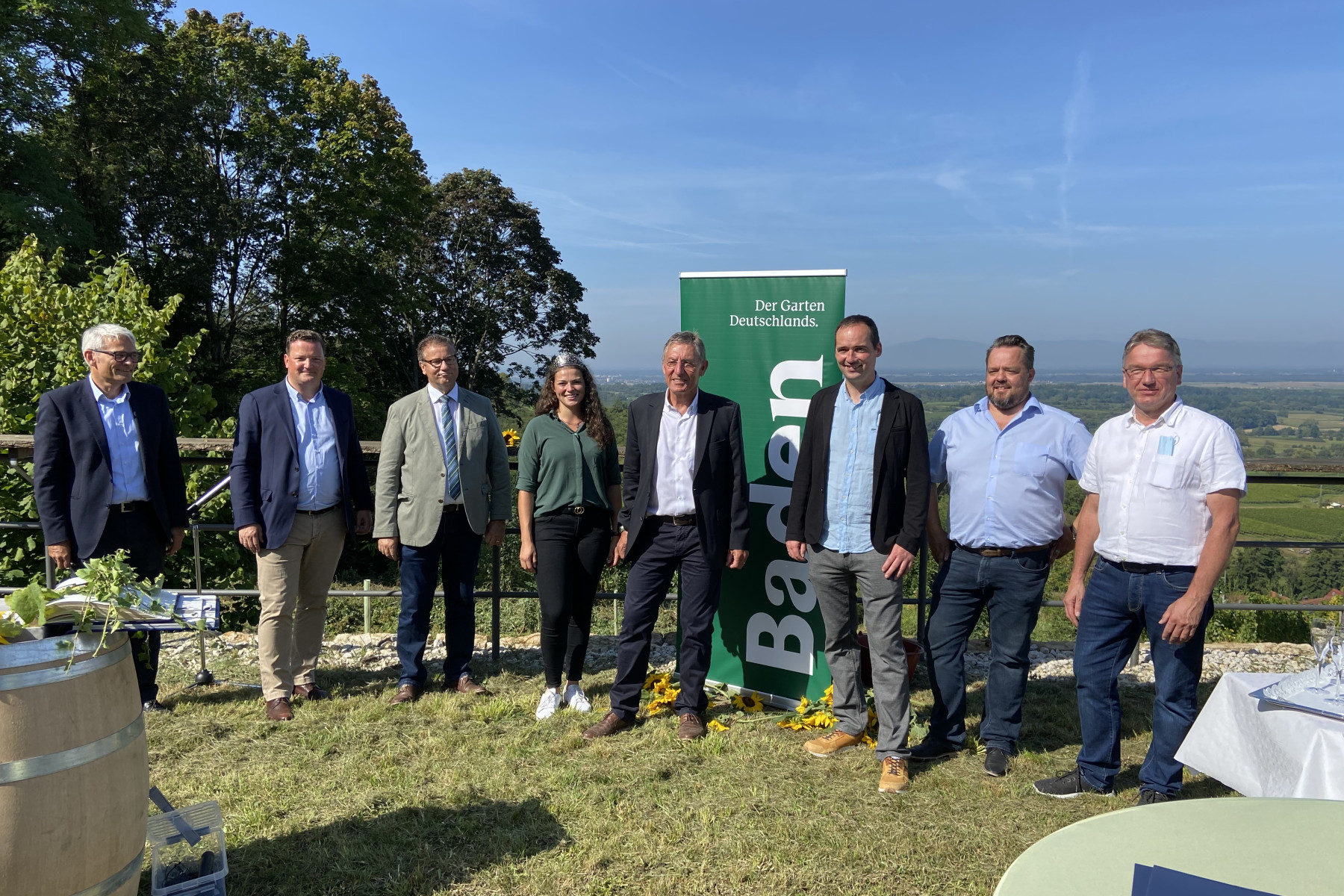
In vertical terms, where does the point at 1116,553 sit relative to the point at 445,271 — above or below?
below

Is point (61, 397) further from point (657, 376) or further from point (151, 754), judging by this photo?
point (657, 376)

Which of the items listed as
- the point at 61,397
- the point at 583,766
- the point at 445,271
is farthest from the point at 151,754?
the point at 445,271

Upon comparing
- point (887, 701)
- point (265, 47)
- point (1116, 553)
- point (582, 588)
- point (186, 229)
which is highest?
point (265, 47)

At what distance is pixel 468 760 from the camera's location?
3477 mm

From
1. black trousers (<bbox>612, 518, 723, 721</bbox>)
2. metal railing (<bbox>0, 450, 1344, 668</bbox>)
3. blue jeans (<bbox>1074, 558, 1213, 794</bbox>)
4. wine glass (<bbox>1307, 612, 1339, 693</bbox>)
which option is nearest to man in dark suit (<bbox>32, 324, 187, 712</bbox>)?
metal railing (<bbox>0, 450, 1344, 668</bbox>)

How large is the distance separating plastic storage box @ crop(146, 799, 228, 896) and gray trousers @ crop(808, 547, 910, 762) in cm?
232

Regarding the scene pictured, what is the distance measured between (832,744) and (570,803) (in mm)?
1177

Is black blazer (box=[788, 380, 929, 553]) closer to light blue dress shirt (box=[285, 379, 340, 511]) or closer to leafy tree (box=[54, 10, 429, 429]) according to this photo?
light blue dress shirt (box=[285, 379, 340, 511])

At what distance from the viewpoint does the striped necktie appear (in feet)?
13.3

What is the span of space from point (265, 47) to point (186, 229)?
545 centimetres

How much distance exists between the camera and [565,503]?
12.5 ft

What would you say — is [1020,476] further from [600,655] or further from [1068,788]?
[600,655]

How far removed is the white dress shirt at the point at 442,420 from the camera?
4.05 metres

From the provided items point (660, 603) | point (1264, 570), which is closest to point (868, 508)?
point (660, 603)
